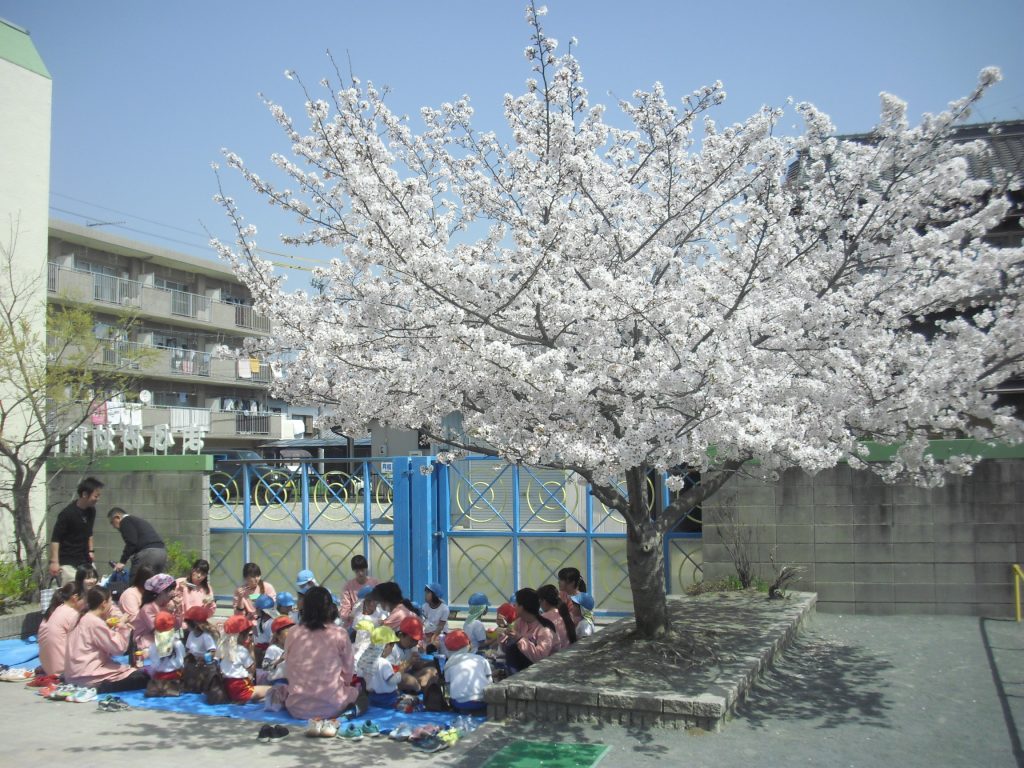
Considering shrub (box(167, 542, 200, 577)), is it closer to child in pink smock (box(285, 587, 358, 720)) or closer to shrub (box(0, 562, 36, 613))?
shrub (box(0, 562, 36, 613))

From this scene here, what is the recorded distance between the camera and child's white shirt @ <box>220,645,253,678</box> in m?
7.55

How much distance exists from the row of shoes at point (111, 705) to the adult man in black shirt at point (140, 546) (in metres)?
3.01

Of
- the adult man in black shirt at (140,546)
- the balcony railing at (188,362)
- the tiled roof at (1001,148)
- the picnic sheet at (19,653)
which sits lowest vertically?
the picnic sheet at (19,653)

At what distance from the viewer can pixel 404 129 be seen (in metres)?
8.30

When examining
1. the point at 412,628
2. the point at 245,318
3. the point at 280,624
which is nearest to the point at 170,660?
the point at 280,624

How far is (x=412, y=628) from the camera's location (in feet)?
25.4

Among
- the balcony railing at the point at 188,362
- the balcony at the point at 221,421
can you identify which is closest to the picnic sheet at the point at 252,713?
the balcony at the point at 221,421

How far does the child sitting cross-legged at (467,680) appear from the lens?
6.93 meters

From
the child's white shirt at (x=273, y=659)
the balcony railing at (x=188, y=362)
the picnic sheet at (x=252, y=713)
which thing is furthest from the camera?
the balcony railing at (x=188, y=362)

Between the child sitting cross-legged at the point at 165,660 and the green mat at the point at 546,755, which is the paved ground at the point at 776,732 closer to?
the green mat at the point at 546,755

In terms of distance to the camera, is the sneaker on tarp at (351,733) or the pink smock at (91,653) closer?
the sneaker on tarp at (351,733)

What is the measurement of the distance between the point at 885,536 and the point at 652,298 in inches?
186

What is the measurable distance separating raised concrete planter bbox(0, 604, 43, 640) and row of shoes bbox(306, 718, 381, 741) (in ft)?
18.3

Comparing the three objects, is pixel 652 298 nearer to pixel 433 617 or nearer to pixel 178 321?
pixel 433 617
